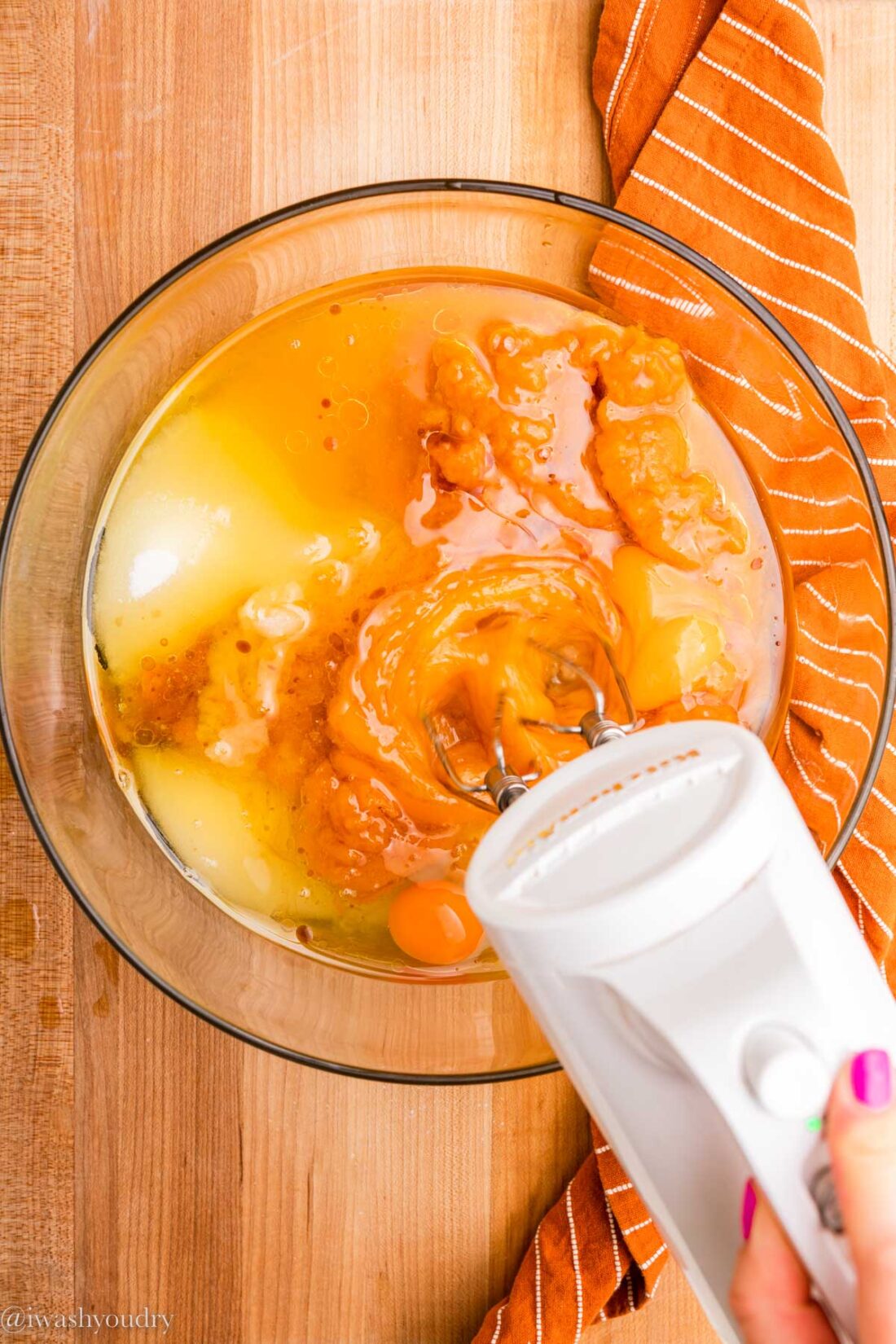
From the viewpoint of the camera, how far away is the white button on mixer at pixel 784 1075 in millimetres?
423

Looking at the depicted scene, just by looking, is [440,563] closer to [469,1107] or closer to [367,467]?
[367,467]

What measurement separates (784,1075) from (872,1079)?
A: 50mm

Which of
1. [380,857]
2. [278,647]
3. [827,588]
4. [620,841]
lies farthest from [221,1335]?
[827,588]

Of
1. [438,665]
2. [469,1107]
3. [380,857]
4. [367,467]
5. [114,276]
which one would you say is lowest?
[469,1107]

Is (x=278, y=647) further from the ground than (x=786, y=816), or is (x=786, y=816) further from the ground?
(x=278, y=647)

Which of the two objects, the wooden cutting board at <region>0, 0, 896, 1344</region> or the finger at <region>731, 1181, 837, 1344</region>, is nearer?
the finger at <region>731, 1181, 837, 1344</region>

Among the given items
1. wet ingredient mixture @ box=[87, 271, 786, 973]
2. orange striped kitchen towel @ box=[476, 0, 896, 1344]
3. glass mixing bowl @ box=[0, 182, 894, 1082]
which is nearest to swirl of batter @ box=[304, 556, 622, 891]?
wet ingredient mixture @ box=[87, 271, 786, 973]

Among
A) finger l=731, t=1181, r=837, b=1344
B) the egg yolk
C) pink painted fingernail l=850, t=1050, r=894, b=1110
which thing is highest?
the egg yolk

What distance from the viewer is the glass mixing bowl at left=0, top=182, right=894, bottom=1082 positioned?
793mm

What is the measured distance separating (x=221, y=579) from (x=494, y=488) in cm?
23

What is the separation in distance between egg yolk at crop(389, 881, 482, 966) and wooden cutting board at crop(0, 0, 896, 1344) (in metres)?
0.16

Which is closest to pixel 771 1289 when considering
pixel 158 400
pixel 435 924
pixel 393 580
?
pixel 435 924

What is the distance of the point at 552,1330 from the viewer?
0.87 metres

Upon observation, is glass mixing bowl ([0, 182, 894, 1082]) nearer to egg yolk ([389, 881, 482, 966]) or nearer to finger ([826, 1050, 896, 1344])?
egg yolk ([389, 881, 482, 966])
